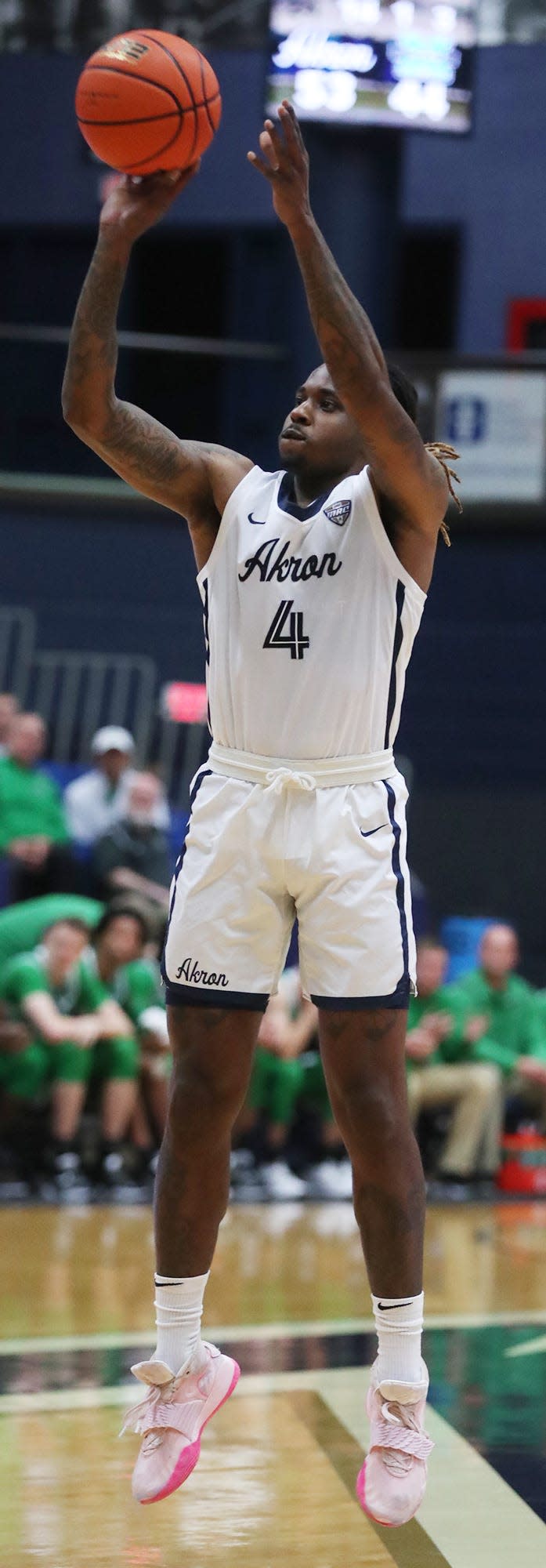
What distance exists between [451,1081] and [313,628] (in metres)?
6.35

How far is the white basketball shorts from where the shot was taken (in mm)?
3717

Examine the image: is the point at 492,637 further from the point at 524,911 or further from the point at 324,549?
the point at 324,549

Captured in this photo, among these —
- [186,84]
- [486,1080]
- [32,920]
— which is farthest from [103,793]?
[186,84]

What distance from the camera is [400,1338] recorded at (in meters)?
3.72

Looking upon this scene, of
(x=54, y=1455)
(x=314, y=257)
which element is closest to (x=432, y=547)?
A: (x=314, y=257)

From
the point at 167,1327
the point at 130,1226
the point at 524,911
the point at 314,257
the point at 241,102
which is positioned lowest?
the point at 524,911

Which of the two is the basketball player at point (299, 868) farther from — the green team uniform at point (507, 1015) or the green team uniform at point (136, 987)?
the green team uniform at point (507, 1015)

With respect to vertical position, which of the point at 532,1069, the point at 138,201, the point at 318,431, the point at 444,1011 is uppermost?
the point at 138,201

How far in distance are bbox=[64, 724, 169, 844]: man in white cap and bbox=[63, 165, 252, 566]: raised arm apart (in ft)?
21.8

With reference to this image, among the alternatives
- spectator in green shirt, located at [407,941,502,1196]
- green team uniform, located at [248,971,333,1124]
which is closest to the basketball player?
green team uniform, located at [248,971,333,1124]

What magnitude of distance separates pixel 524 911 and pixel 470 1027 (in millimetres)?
4302

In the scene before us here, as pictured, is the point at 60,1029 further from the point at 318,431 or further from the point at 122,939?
the point at 318,431

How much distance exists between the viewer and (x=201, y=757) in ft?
→ 43.0

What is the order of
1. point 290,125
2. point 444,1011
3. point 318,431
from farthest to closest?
point 444,1011
point 318,431
point 290,125
